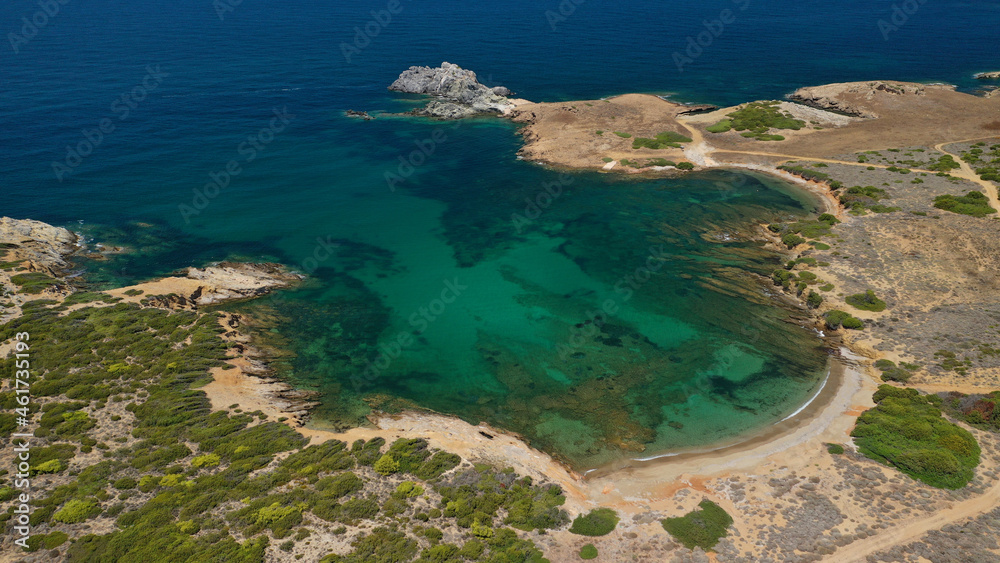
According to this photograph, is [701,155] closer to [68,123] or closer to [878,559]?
[878,559]

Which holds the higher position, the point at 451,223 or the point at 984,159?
the point at 984,159

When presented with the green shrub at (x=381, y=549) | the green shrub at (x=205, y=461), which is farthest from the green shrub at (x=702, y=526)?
the green shrub at (x=205, y=461)

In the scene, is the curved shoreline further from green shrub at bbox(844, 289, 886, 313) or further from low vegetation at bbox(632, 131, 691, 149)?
low vegetation at bbox(632, 131, 691, 149)

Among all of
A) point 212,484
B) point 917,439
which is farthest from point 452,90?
point 917,439

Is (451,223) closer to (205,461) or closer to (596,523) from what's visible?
(205,461)

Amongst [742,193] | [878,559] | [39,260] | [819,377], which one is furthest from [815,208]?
[39,260]

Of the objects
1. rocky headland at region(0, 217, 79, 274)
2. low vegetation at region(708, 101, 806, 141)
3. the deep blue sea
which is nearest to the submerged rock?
the deep blue sea
